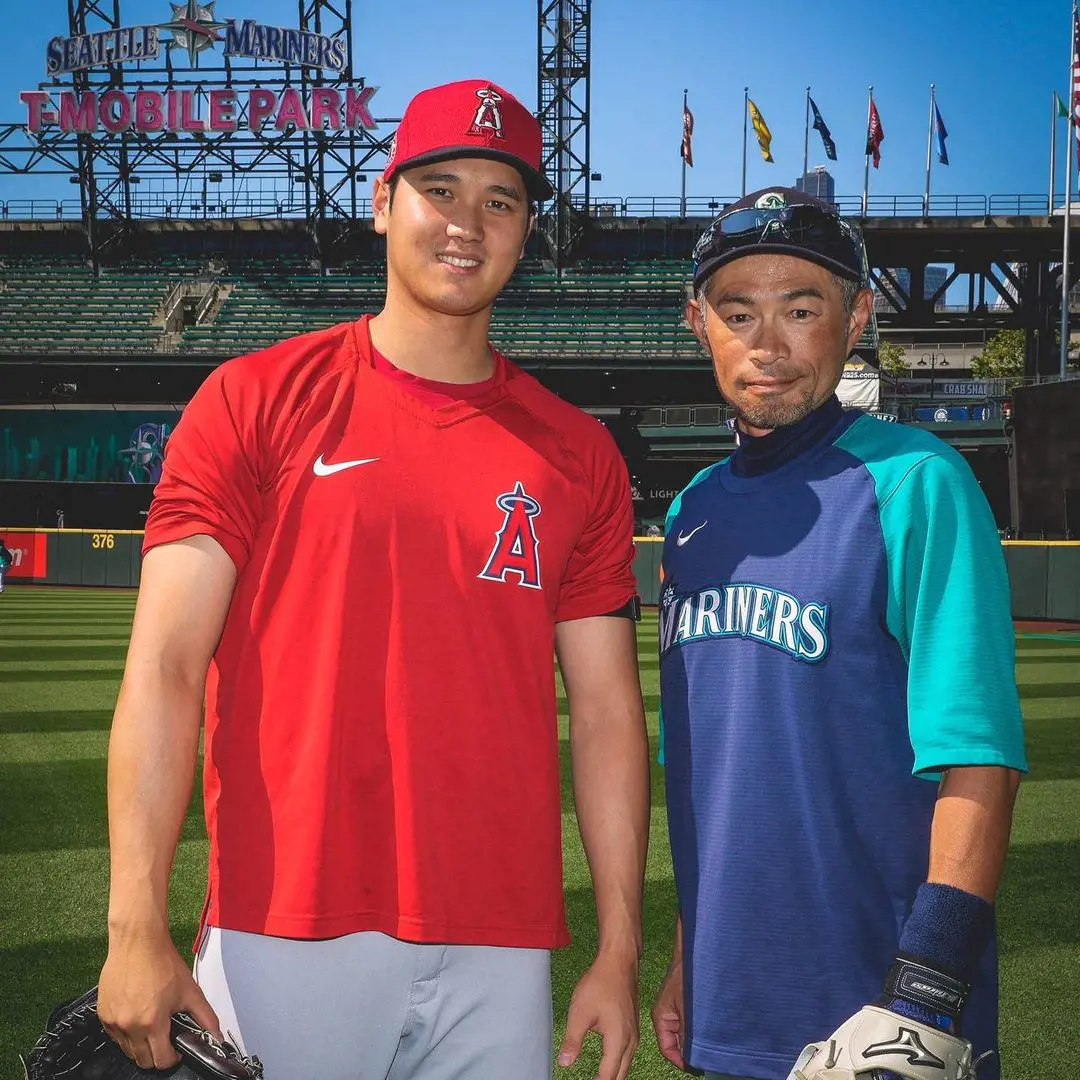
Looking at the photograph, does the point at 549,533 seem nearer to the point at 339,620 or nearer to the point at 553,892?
the point at 339,620

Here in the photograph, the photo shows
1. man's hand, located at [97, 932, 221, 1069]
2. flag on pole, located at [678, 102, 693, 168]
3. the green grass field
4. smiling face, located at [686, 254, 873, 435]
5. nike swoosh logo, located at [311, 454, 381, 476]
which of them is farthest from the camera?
flag on pole, located at [678, 102, 693, 168]

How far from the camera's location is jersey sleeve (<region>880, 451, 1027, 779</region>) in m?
1.85

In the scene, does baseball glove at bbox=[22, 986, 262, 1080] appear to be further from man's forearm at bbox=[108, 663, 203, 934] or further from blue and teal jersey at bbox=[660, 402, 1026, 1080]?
blue and teal jersey at bbox=[660, 402, 1026, 1080]

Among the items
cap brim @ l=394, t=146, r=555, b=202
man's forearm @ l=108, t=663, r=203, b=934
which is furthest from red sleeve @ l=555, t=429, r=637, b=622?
man's forearm @ l=108, t=663, r=203, b=934

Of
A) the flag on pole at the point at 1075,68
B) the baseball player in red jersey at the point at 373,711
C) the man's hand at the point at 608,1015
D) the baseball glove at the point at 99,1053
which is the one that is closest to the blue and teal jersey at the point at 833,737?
the man's hand at the point at 608,1015

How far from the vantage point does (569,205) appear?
127 feet

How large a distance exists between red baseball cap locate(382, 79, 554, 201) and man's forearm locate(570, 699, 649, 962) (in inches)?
43.3

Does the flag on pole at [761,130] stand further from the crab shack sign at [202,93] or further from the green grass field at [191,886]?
the green grass field at [191,886]

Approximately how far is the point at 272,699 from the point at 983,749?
3.78ft

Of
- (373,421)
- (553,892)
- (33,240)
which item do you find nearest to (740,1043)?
(553,892)

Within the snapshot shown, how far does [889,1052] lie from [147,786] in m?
1.19

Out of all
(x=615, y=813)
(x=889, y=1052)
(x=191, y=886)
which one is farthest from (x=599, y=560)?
(x=191, y=886)

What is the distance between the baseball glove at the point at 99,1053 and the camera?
1748mm

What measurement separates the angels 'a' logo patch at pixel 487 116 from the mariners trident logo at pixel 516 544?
671 mm
